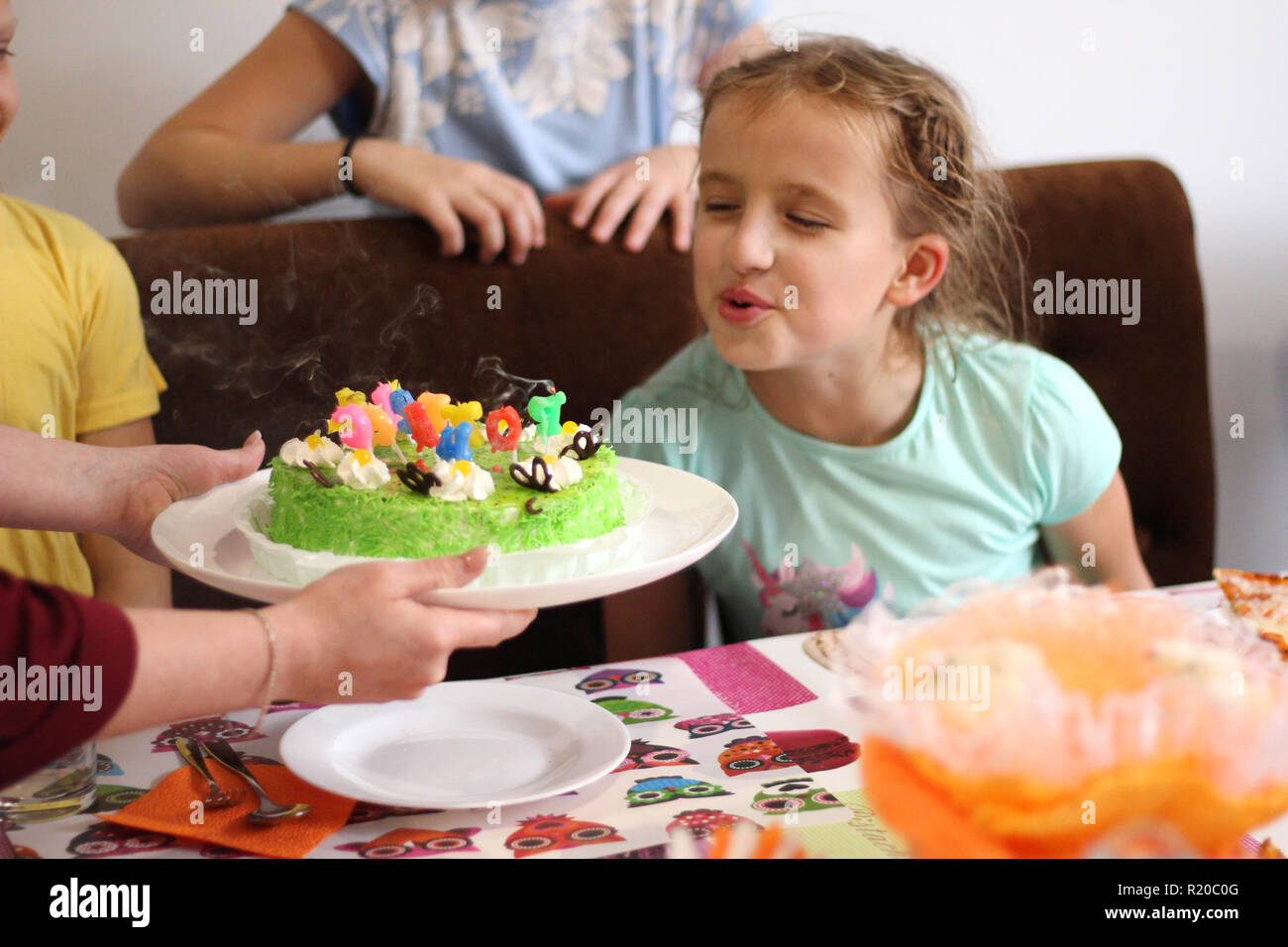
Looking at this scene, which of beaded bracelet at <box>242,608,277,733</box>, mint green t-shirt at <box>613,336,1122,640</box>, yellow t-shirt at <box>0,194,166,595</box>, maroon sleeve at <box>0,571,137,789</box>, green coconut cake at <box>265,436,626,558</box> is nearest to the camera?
maroon sleeve at <box>0,571,137,789</box>

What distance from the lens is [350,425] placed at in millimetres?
907

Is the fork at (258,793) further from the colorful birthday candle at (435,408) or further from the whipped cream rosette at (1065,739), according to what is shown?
the whipped cream rosette at (1065,739)

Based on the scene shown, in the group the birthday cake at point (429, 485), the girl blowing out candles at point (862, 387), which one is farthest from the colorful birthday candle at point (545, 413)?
the girl blowing out candles at point (862, 387)

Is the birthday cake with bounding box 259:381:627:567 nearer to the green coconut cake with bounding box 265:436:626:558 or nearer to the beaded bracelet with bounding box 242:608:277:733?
the green coconut cake with bounding box 265:436:626:558

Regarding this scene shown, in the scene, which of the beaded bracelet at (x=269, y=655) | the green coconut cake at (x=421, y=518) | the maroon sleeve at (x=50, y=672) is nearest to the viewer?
the maroon sleeve at (x=50, y=672)

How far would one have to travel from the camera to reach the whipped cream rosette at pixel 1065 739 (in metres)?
0.45

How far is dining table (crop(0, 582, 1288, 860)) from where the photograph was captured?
74 cm

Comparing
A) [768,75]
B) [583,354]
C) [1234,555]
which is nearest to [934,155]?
[768,75]

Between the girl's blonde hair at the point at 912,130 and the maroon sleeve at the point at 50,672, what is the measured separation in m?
0.98

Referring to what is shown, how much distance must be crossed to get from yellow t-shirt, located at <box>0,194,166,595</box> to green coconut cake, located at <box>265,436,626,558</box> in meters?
0.46

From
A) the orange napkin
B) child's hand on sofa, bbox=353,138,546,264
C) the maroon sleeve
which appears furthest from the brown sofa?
the maroon sleeve

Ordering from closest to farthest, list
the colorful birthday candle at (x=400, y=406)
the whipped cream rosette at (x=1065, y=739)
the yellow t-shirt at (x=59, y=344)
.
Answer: the whipped cream rosette at (x=1065, y=739) < the colorful birthday candle at (x=400, y=406) < the yellow t-shirt at (x=59, y=344)

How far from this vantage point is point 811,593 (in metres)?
1.42
